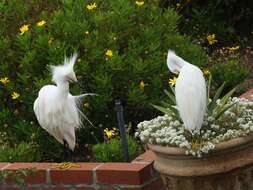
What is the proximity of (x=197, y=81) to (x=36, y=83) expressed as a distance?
68.2 inches

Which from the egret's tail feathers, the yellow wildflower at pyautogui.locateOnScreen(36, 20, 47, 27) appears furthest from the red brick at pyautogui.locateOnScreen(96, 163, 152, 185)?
the yellow wildflower at pyautogui.locateOnScreen(36, 20, 47, 27)

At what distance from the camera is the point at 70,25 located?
6082 millimetres

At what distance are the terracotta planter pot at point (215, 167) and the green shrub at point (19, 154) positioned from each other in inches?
53.3

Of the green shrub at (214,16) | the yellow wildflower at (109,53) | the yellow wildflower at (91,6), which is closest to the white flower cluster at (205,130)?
the yellow wildflower at (109,53)

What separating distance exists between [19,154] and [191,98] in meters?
1.68

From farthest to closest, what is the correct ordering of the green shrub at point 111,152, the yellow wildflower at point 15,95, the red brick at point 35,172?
the yellow wildflower at point 15,95 → the green shrub at point 111,152 → the red brick at point 35,172

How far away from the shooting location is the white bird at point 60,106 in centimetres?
514

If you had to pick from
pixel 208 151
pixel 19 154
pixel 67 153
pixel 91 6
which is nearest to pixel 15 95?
pixel 19 154

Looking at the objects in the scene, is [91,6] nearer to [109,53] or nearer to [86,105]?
[109,53]

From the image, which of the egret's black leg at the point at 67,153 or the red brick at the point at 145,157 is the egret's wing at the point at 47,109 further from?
the red brick at the point at 145,157

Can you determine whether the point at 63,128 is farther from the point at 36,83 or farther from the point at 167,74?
the point at 167,74

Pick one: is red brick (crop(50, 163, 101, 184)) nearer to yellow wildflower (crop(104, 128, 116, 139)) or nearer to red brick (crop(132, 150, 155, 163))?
red brick (crop(132, 150, 155, 163))

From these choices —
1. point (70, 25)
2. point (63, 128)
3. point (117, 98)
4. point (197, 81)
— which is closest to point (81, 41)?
point (70, 25)

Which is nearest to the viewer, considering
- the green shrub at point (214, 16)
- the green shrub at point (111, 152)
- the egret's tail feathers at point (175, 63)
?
the egret's tail feathers at point (175, 63)
